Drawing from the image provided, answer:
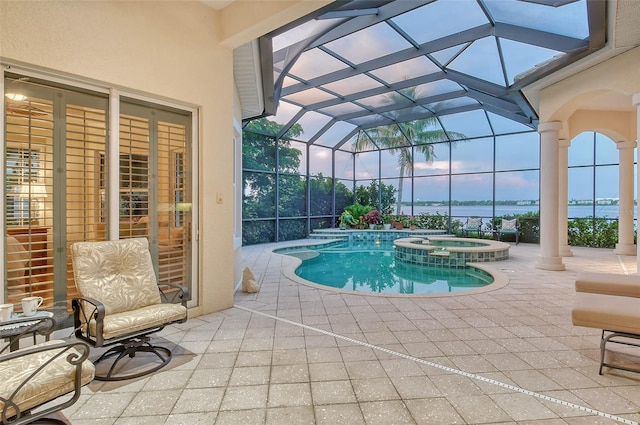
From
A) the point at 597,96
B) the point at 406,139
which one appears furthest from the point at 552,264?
the point at 406,139

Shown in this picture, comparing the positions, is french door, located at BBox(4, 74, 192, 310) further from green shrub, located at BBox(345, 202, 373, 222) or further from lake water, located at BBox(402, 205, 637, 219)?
lake water, located at BBox(402, 205, 637, 219)

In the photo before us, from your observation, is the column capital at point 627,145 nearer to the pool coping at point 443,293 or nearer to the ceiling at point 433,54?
the ceiling at point 433,54

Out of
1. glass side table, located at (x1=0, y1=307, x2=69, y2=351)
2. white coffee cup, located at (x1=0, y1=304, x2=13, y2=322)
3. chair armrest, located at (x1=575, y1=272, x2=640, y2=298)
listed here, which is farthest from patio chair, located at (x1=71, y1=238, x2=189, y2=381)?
chair armrest, located at (x1=575, y1=272, x2=640, y2=298)

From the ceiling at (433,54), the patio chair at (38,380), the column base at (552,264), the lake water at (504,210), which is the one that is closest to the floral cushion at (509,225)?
the lake water at (504,210)

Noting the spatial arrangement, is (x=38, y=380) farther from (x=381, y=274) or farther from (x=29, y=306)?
(x=381, y=274)

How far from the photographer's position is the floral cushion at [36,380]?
1.54m

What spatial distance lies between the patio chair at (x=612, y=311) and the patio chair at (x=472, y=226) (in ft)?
29.1

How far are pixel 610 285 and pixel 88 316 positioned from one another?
4.75 meters

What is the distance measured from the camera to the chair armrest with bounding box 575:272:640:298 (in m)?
3.04

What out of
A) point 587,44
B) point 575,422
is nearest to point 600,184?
point 587,44

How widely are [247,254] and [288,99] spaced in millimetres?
4834

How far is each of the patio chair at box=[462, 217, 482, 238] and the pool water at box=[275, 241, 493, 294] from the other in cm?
415

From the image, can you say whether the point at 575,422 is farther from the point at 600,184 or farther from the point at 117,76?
the point at 600,184

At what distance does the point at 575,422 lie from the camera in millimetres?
1953
